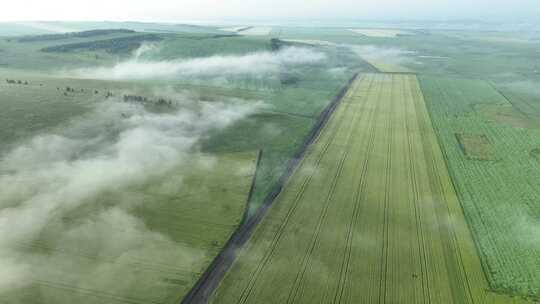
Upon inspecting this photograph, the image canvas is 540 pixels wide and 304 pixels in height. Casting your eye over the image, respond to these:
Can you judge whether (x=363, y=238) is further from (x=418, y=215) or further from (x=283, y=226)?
(x=418, y=215)

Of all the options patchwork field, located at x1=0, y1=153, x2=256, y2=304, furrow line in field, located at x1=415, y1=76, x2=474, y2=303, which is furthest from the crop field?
patchwork field, located at x1=0, y1=153, x2=256, y2=304

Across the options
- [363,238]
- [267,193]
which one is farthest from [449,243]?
[267,193]

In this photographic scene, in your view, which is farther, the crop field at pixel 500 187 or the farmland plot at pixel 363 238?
the crop field at pixel 500 187

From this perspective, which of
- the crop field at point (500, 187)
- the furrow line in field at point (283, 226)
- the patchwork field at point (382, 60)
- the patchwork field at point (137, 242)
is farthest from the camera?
the patchwork field at point (382, 60)

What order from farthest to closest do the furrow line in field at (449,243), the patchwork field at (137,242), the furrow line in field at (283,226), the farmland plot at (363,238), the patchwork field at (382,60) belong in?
the patchwork field at (382,60)
the furrow line in field at (449,243)
the farmland plot at (363,238)
the furrow line in field at (283,226)
the patchwork field at (137,242)

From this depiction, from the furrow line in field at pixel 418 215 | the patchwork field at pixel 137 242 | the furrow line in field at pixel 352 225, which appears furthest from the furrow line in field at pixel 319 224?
the furrow line in field at pixel 418 215

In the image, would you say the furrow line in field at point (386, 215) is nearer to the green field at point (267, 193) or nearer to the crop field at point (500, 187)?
the green field at point (267, 193)

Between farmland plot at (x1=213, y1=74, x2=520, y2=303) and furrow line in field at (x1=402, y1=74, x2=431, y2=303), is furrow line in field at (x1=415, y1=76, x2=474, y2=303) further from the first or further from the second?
furrow line in field at (x1=402, y1=74, x2=431, y2=303)

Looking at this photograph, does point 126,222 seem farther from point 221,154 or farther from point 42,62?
point 42,62
